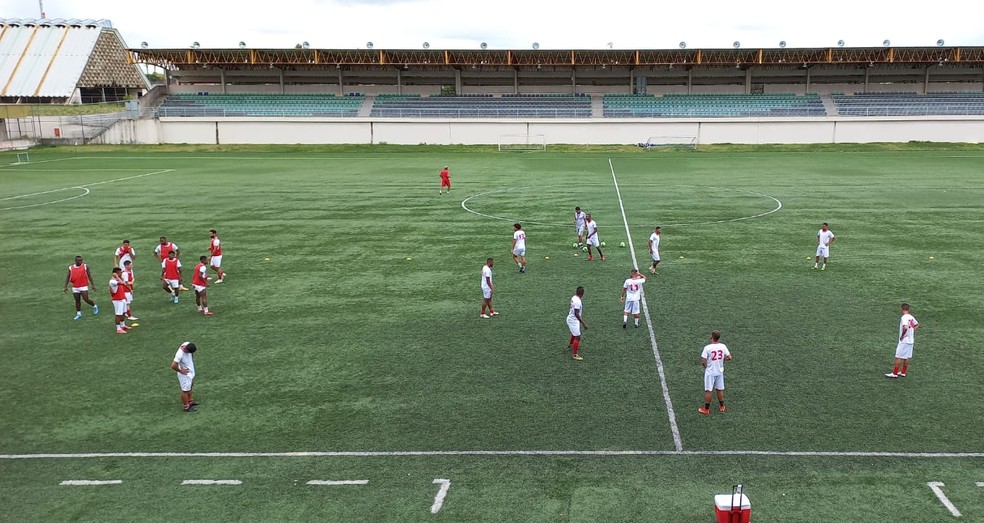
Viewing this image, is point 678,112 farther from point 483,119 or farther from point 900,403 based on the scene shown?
point 900,403

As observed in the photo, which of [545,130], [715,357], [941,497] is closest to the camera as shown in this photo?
[941,497]

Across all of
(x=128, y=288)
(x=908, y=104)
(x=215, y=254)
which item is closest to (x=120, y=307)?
(x=128, y=288)

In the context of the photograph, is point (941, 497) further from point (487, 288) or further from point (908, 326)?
point (487, 288)

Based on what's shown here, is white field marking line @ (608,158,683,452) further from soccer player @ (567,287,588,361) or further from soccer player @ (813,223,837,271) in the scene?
soccer player @ (813,223,837,271)

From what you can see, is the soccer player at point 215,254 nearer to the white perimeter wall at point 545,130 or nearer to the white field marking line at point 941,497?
the white field marking line at point 941,497

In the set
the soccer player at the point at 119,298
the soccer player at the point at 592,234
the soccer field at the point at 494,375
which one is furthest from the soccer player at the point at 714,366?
the soccer player at the point at 119,298

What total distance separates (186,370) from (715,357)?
376 inches

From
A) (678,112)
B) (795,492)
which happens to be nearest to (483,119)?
(678,112)

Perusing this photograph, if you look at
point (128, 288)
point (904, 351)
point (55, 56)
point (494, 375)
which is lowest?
point (494, 375)

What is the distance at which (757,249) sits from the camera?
2520 cm

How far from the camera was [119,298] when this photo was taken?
17250 millimetres

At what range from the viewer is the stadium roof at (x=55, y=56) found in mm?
86250

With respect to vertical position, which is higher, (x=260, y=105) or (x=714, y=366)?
(x=260, y=105)

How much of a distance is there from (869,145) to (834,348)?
56395 millimetres
